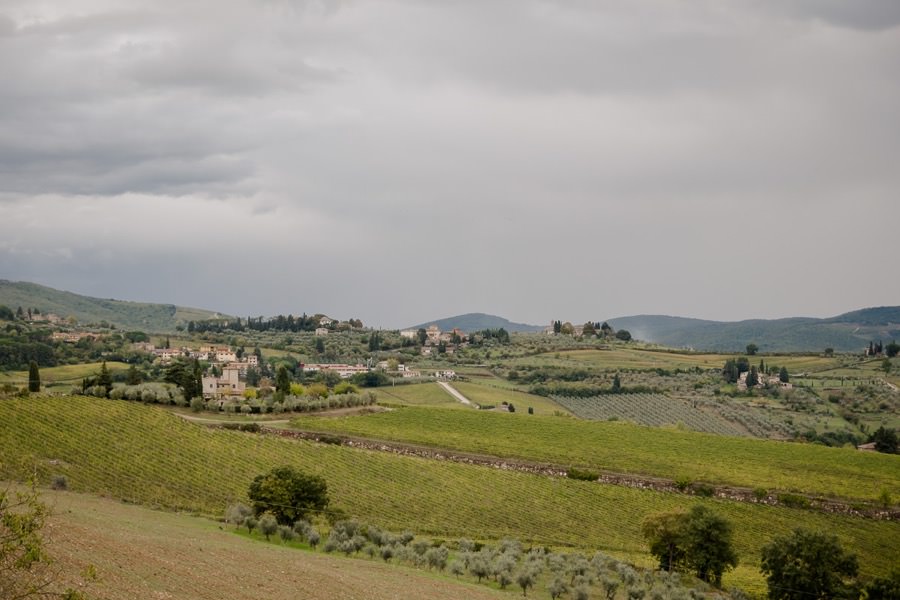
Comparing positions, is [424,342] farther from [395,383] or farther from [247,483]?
[247,483]

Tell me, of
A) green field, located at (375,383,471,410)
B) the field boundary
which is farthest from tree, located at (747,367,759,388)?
the field boundary

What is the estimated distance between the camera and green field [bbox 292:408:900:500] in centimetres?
6203

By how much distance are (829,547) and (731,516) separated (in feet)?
50.5

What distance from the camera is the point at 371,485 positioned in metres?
51.0

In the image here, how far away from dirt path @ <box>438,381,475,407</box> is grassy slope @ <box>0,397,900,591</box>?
43.2 m

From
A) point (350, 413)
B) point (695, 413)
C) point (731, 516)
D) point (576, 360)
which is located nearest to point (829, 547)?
point (731, 516)

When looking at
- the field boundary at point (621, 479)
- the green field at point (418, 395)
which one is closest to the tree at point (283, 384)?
the field boundary at point (621, 479)

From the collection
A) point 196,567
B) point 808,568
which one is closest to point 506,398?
point 808,568

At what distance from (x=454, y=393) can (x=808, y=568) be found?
70893mm

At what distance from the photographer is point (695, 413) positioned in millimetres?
110312

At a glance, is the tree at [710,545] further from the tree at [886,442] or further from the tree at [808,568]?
the tree at [886,442]

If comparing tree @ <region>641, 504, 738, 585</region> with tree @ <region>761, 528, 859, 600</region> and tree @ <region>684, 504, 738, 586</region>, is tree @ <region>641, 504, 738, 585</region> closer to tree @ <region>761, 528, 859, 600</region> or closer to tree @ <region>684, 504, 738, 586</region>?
tree @ <region>684, 504, 738, 586</region>

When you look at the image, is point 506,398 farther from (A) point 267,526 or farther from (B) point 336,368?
(A) point 267,526

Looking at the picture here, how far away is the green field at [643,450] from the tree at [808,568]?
1976 centimetres
